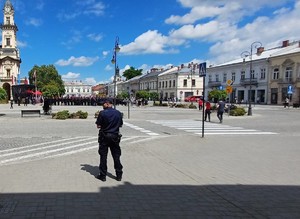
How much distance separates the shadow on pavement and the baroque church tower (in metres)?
91.8

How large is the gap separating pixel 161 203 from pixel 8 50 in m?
99.6

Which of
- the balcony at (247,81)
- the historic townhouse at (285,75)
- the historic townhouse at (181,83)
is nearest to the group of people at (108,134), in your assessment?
the historic townhouse at (285,75)

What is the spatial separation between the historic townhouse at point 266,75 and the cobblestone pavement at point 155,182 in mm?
39980

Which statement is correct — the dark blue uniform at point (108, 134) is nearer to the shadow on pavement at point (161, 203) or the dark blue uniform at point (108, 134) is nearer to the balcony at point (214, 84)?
the shadow on pavement at point (161, 203)

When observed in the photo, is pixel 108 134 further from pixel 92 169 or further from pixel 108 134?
pixel 92 169

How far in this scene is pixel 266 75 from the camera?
5925 centimetres

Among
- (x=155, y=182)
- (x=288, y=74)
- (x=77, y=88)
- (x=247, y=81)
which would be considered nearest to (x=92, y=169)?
(x=155, y=182)

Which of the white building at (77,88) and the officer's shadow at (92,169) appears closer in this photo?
the officer's shadow at (92,169)

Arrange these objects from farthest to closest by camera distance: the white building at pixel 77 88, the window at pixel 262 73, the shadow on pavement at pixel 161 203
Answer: the white building at pixel 77 88 → the window at pixel 262 73 → the shadow on pavement at pixel 161 203

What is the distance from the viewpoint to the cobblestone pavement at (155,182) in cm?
454

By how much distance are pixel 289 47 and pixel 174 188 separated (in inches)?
2414

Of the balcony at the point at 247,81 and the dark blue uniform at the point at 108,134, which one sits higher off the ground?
the balcony at the point at 247,81

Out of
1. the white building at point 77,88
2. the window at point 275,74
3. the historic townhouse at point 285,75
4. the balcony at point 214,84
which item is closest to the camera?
the historic townhouse at point 285,75

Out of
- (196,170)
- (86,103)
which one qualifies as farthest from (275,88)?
(196,170)
